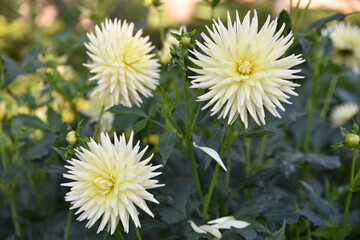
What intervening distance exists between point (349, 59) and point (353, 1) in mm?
1902

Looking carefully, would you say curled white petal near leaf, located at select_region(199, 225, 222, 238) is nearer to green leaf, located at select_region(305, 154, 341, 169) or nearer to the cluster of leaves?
the cluster of leaves

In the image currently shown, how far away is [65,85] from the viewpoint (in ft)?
4.53

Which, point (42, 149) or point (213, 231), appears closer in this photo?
point (213, 231)

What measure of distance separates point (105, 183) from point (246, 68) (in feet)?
1.22

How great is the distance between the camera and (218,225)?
3.26ft

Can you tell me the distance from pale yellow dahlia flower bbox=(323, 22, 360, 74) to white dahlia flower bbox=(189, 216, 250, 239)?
1024mm

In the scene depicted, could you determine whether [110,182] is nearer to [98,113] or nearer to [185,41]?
[185,41]

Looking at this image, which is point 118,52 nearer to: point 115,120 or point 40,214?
point 115,120

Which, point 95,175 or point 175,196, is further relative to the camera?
point 175,196

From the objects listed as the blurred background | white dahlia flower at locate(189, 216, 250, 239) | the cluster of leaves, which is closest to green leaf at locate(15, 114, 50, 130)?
the cluster of leaves

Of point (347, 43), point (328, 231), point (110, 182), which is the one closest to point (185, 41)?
point (110, 182)

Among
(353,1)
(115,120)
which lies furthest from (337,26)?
(353,1)

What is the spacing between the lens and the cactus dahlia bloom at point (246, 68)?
0.82m

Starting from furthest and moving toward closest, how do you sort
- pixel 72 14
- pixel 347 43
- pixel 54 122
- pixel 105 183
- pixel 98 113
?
1. pixel 72 14
2. pixel 347 43
3. pixel 98 113
4. pixel 54 122
5. pixel 105 183
